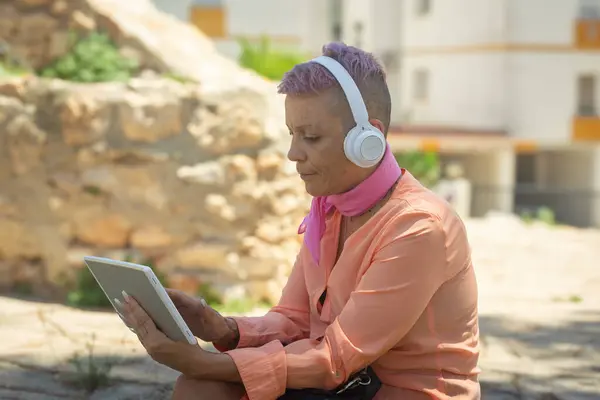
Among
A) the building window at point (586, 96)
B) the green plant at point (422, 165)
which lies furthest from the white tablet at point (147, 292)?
the building window at point (586, 96)

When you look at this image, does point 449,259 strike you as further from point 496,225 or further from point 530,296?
point 496,225

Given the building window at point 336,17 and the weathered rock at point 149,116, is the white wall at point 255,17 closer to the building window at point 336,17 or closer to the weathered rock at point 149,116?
the building window at point 336,17

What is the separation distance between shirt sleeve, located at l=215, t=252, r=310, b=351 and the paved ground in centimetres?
94

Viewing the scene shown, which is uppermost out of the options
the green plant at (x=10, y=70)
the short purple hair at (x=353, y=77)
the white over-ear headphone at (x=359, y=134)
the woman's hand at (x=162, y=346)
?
the short purple hair at (x=353, y=77)

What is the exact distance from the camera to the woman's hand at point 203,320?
8.66 ft

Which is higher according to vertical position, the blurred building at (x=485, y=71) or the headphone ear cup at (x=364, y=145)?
the headphone ear cup at (x=364, y=145)

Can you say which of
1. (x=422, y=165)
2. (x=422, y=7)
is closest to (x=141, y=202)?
(x=422, y=165)

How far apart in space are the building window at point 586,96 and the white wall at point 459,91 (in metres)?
2.25

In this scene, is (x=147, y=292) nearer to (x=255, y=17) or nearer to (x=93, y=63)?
(x=93, y=63)

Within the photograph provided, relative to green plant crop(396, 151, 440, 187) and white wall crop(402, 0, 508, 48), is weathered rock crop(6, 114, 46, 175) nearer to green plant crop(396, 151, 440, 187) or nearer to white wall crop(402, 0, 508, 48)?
green plant crop(396, 151, 440, 187)

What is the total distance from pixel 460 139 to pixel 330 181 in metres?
18.2

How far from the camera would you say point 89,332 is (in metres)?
4.70

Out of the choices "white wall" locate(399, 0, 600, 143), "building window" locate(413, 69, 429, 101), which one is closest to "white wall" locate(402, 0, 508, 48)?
"white wall" locate(399, 0, 600, 143)

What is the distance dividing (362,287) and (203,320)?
542 millimetres
